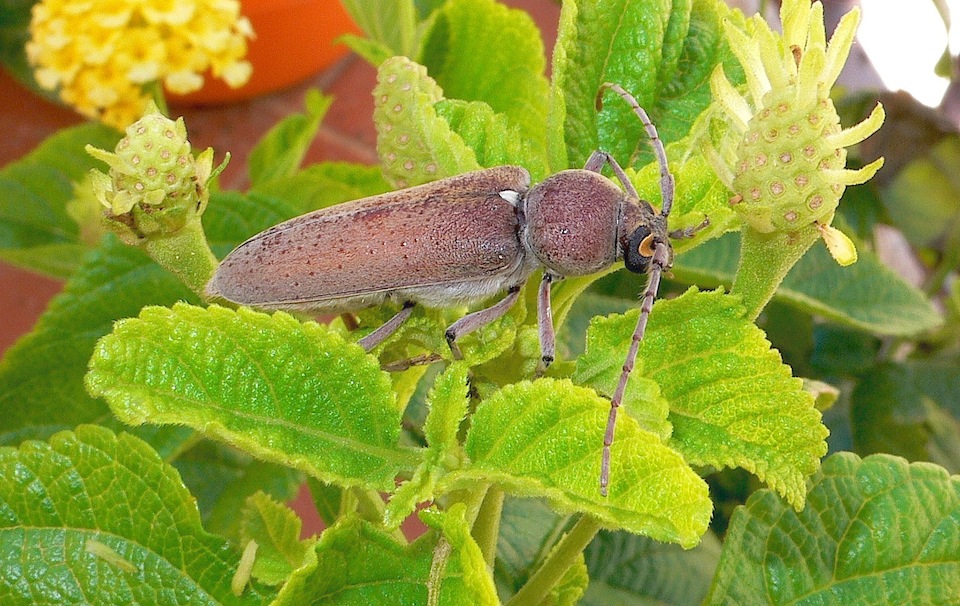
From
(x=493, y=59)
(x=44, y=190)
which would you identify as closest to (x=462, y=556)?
(x=493, y=59)

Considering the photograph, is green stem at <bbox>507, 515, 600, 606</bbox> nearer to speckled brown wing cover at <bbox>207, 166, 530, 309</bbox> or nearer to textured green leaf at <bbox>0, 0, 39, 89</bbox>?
speckled brown wing cover at <bbox>207, 166, 530, 309</bbox>

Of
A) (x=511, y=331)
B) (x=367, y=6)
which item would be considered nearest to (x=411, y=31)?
(x=367, y=6)

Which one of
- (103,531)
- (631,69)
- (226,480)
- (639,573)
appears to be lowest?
(226,480)

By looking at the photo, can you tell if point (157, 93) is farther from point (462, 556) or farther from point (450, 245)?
point (462, 556)

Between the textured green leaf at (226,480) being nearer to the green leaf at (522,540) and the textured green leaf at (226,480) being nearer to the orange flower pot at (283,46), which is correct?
the green leaf at (522,540)

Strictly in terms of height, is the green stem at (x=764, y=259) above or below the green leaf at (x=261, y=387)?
above

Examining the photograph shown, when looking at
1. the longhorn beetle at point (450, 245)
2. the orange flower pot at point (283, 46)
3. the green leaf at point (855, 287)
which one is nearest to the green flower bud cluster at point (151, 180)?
the longhorn beetle at point (450, 245)

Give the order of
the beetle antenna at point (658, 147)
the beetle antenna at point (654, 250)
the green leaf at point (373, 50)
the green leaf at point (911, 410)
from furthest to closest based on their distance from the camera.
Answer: the green leaf at point (911, 410) → the green leaf at point (373, 50) → the beetle antenna at point (658, 147) → the beetle antenna at point (654, 250)
